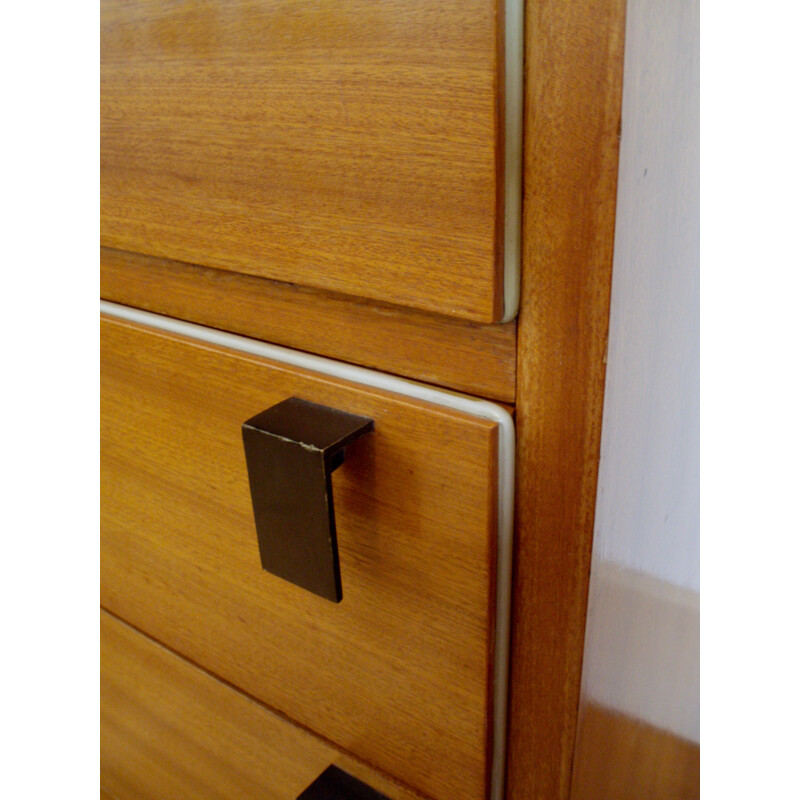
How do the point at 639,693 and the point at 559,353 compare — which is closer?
the point at 559,353

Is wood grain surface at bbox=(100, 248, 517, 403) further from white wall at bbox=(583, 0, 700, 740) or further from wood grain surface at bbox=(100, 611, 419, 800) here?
wood grain surface at bbox=(100, 611, 419, 800)

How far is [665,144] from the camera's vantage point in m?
0.29

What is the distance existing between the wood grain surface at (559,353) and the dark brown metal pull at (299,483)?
0.22 feet

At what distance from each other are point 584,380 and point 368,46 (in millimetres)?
123

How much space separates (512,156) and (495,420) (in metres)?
0.09

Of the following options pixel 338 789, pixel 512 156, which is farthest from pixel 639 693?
pixel 512 156

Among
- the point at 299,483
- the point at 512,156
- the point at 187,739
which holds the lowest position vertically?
the point at 187,739

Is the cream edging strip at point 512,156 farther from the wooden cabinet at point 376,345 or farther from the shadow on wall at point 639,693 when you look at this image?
the shadow on wall at point 639,693

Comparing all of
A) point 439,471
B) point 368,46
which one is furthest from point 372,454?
point 368,46

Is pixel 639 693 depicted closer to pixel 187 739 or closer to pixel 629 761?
pixel 629 761

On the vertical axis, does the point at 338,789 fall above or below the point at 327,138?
below

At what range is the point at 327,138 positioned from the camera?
0.90 ft

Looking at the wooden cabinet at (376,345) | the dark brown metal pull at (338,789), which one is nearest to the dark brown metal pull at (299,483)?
the wooden cabinet at (376,345)

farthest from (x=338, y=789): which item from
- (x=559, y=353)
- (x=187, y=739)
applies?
(x=559, y=353)
